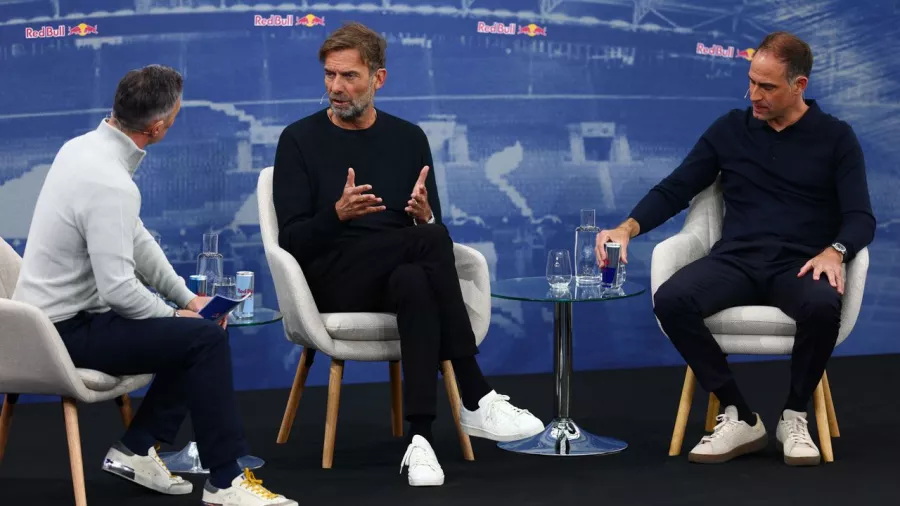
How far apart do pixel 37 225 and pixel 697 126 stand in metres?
3.20

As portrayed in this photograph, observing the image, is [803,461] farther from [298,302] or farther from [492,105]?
[492,105]

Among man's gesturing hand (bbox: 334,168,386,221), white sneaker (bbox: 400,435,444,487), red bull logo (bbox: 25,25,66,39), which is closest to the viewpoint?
white sneaker (bbox: 400,435,444,487)

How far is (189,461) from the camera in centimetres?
401

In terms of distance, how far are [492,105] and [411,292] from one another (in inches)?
68.1

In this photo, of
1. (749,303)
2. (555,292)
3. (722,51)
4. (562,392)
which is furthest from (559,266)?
(722,51)

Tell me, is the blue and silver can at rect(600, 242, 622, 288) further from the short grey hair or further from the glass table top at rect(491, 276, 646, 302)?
the short grey hair

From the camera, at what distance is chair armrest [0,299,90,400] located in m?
3.27

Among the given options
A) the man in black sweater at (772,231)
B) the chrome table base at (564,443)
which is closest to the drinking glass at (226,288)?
the chrome table base at (564,443)

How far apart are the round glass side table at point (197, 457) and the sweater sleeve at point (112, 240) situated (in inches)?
22.4

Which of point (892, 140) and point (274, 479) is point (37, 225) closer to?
Answer: point (274, 479)

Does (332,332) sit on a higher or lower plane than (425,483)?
higher

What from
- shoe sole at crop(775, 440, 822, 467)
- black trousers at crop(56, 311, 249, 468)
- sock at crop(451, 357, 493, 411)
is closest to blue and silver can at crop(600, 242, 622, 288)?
sock at crop(451, 357, 493, 411)

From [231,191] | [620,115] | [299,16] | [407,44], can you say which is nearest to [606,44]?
[620,115]

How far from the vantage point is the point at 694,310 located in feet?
13.4
